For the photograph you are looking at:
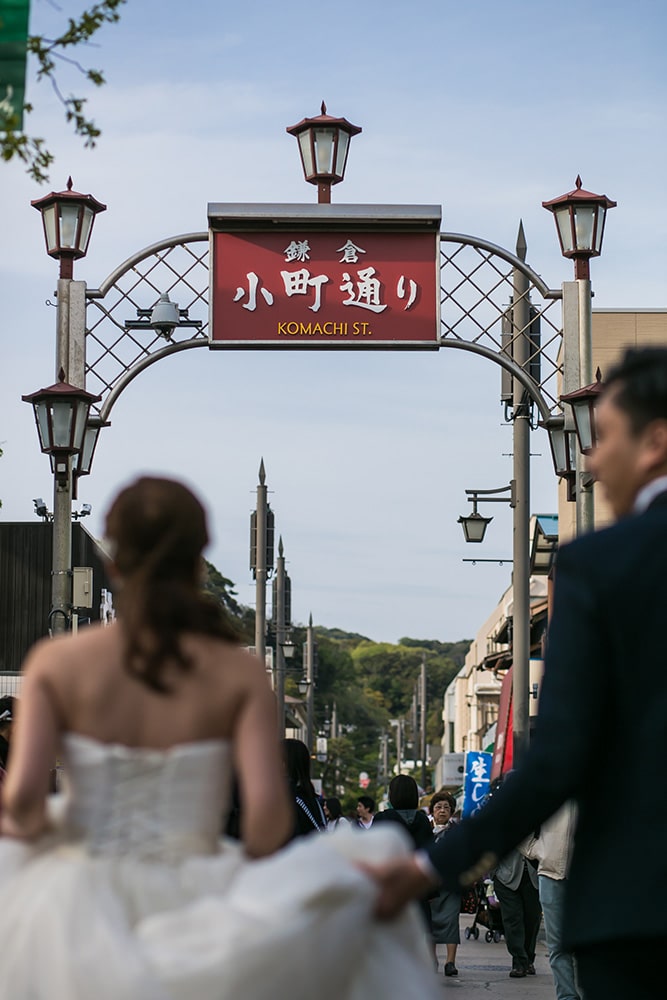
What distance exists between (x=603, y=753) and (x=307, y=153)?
13985mm

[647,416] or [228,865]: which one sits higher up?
[647,416]

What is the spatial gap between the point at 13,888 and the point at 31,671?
16.6 inches

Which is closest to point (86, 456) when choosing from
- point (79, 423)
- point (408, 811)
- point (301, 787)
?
point (79, 423)

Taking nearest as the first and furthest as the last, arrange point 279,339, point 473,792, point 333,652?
point 279,339
point 473,792
point 333,652

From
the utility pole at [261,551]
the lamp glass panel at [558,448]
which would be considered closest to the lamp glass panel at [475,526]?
the lamp glass panel at [558,448]

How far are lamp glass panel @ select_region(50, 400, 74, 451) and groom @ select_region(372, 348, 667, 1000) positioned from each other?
12.2 metres

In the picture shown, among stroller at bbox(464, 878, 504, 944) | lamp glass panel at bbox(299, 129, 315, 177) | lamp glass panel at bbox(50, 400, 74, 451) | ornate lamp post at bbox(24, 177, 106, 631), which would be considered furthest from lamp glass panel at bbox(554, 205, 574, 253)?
stroller at bbox(464, 878, 504, 944)

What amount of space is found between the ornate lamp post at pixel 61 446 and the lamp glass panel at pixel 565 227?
4.85 metres

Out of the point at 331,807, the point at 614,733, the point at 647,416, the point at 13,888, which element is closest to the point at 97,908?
the point at 13,888

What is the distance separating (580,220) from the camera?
16.8 metres

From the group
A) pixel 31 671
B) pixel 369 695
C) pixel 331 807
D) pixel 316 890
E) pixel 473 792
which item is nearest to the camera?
pixel 316 890

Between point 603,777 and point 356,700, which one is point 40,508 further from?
point 356,700

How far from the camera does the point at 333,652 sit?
131500 mm

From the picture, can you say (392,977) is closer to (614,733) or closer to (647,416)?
(614,733)
